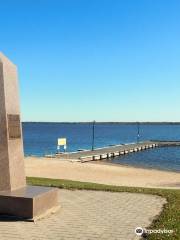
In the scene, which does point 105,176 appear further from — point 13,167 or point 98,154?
point 98,154

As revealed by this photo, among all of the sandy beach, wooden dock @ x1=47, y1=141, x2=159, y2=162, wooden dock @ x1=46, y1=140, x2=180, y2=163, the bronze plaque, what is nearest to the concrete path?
the bronze plaque

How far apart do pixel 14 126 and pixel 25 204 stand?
6.81 feet

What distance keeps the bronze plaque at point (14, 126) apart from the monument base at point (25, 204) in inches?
54.7

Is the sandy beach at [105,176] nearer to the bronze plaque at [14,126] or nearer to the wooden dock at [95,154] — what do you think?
the wooden dock at [95,154]

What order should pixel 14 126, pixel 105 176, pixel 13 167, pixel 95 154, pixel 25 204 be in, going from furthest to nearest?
1. pixel 95 154
2. pixel 105 176
3. pixel 14 126
4. pixel 13 167
5. pixel 25 204

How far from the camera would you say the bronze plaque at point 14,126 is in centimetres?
1061

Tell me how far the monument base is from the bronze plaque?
1390 mm

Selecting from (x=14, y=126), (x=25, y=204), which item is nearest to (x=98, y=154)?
(x=14, y=126)

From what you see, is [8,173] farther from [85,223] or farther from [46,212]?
[85,223]

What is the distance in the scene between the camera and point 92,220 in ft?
32.1

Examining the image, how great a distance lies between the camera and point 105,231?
8.86 m

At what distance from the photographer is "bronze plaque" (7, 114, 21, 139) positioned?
10.6 m

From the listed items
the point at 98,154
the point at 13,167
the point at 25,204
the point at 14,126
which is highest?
the point at 14,126

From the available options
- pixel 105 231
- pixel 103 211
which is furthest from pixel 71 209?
pixel 105 231
